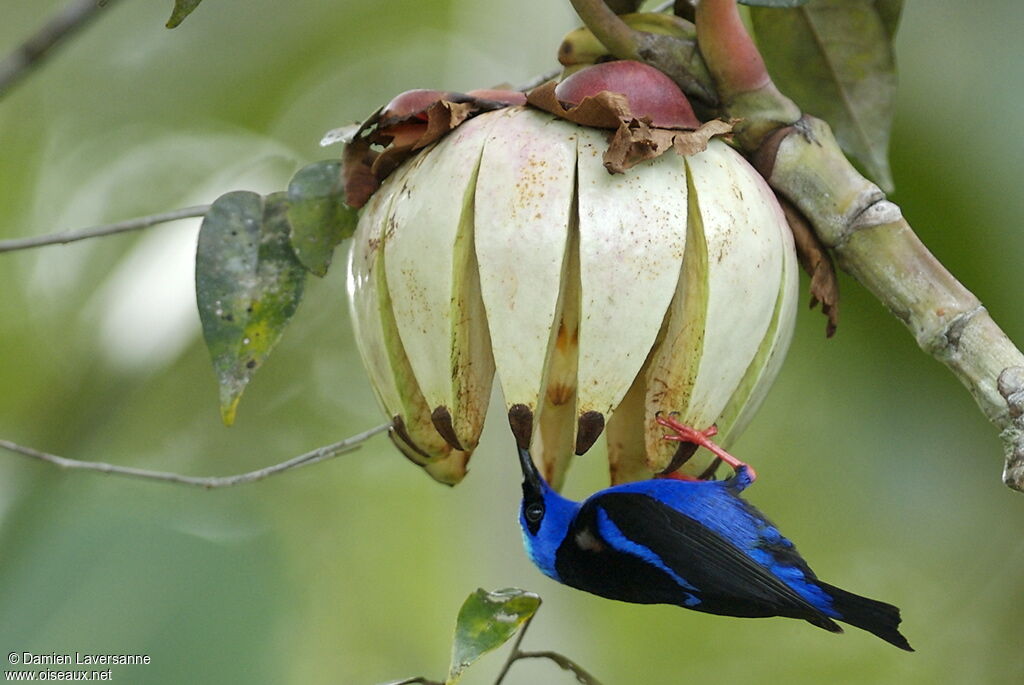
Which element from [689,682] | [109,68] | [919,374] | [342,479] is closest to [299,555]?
[342,479]

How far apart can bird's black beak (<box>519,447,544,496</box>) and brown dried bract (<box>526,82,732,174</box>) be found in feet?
1.43

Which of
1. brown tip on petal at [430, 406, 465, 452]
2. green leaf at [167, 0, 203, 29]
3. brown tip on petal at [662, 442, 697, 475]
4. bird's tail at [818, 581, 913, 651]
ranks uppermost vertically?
green leaf at [167, 0, 203, 29]

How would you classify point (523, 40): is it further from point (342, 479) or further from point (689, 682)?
point (689, 682)

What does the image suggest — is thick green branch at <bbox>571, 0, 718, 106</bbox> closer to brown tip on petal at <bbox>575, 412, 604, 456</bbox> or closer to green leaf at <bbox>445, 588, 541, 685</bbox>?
brown tip on petal at <bbox>575, 412, 604, 456</bbox>

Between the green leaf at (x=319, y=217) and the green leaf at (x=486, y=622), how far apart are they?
36 centimetres

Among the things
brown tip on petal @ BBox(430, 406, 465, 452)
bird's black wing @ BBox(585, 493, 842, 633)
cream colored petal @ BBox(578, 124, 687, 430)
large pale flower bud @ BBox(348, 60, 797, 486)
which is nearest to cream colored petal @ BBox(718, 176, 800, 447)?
large pale flower bud @ BBox(348, 60, 797, 486)

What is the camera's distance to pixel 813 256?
105 centimetres

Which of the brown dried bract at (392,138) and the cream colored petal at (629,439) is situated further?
the cream colored petal at (629,439)

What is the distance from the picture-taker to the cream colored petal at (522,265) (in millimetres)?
915

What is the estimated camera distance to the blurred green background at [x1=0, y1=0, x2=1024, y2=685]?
5.75 feet

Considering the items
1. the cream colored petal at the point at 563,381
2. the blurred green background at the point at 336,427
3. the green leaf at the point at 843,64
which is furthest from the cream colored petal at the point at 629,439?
the blurred green background at the point at 336,427

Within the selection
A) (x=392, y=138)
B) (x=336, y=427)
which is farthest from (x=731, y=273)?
(x=336, y=427)

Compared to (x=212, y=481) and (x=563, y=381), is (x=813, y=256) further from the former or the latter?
(x=212, y=481)

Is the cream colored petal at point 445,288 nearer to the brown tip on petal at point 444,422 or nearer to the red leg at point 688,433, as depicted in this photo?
the brown tip on petal at point 444,422
